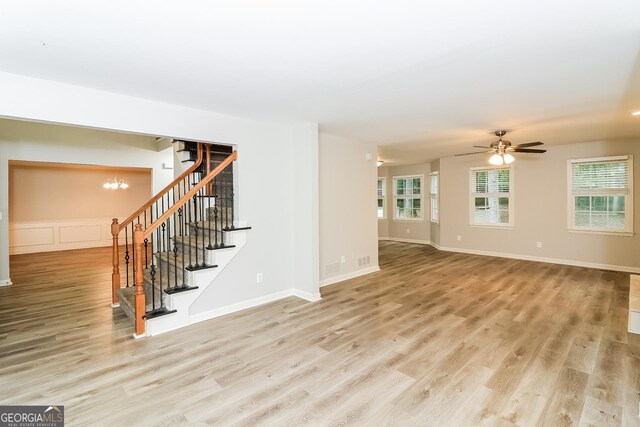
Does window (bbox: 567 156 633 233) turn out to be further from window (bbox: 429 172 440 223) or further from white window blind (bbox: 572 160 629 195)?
window (bbox: 429 172 440 223)

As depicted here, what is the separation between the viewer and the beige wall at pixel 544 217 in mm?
5742

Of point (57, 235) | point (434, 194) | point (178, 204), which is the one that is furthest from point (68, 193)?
point (434, 194)

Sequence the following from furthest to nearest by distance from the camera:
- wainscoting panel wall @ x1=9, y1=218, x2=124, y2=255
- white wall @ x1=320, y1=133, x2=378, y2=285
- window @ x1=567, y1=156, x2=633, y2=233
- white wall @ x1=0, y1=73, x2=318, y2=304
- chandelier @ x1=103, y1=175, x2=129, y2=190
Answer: chandelier @ x1=103, y1=175, x2=129, y2=190
wainscoting panel wall @ x1=9, y1=218, x2=124, y2=255
window @ x1=567, y1=156, x2=633, y2=233
white wall @ x1=320, y1=133, x2=378, y2=285
white wall @ x1=0, y1=73, x2=318, y2=304

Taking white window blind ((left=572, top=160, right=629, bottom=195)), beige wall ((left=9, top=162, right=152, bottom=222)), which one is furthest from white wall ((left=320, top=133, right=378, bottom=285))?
beige wall ((left=9, top=162, right=152, bottom=222))

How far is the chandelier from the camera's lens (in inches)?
328

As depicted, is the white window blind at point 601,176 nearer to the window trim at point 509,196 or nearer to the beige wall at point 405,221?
the window trim at point 509,196

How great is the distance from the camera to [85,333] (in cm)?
321

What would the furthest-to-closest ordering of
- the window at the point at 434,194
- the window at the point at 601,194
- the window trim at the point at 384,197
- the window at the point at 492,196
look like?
the window trim at the point at 384,197, the window at the point at 434,194, the window at the point at 492,196, the window at the point at 601,194

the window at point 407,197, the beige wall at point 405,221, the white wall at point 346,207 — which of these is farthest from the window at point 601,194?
the white wall at point 346,207

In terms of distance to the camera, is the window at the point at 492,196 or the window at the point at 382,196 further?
the window at the point at 382,196

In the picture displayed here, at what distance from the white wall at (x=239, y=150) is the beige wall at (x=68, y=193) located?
137 inches

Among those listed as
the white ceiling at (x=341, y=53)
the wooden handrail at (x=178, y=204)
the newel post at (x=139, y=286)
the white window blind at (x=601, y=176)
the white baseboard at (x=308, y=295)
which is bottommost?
the white baseboard at (x=308, y=295)

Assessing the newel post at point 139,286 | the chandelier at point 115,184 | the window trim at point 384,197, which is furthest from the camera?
the window trim at point 384,197

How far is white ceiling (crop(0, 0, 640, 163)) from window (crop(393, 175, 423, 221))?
5.72m
